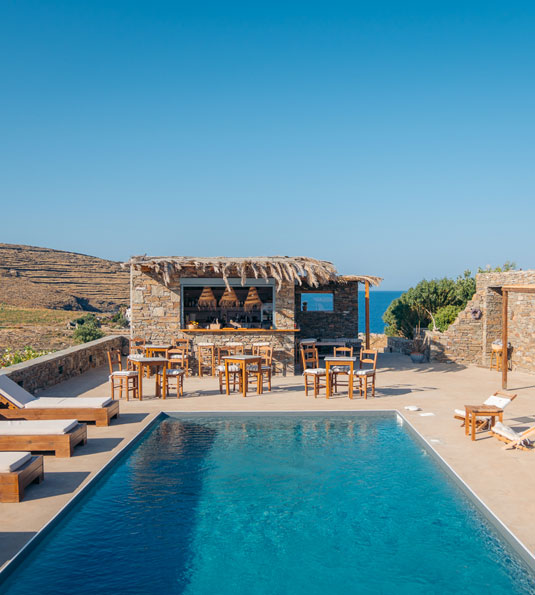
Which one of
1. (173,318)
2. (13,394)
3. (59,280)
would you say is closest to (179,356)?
(173,318)

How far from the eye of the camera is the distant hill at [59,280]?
4278 cm

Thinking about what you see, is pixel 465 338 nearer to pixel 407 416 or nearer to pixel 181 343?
pixel 407 416

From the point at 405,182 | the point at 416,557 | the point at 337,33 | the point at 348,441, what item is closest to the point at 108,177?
the point at 405,182

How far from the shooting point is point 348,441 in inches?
320

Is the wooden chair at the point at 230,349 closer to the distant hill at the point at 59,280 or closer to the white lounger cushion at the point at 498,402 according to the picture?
the white lounger cushion at the point at 498,402

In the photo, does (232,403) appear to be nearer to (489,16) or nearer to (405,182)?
(489,16)

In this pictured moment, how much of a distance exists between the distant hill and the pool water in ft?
116

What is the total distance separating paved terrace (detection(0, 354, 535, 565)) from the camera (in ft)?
16.7

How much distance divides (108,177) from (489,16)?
25553mm

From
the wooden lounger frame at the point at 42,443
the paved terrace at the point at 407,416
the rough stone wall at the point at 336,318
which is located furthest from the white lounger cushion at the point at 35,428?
the rough stone wall at the point at 336,318

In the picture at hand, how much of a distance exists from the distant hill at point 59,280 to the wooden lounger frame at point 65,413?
32987mm

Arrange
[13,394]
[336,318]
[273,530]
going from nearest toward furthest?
[273,530], [13,394], [336,318]

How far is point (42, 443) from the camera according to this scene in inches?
266

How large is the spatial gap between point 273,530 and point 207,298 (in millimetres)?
10403
